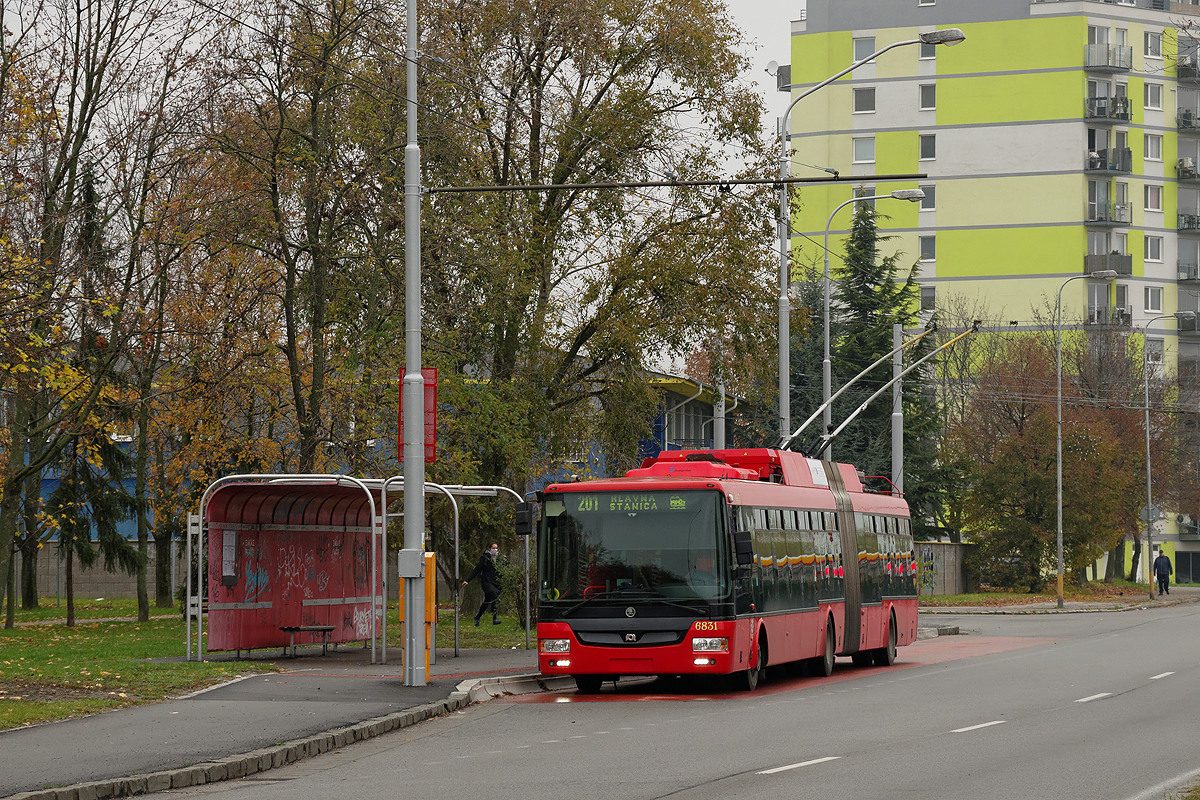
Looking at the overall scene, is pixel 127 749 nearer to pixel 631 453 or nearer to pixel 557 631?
pixel 557 631

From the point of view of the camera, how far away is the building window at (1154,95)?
91000mm

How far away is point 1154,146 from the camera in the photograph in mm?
91125

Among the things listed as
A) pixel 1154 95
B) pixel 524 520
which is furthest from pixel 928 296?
pixel 524 520

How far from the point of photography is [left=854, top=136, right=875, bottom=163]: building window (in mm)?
88250

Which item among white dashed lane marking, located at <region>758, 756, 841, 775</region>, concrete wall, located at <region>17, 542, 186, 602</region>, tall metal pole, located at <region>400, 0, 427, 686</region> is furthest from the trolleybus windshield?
concrete wall, located at <region>17, 542, 186, 602</region>

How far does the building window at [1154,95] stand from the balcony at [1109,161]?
4407 millimetres

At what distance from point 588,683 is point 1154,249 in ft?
252

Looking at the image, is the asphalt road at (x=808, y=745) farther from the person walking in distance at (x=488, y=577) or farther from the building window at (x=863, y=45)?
the building window at (x=863, y=45)

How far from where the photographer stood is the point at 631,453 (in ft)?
117

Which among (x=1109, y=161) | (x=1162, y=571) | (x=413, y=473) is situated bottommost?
(x=1162, y=571)

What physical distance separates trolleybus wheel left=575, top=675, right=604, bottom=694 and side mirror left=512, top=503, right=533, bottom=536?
202 centimetres

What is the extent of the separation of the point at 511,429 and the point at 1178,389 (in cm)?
5743

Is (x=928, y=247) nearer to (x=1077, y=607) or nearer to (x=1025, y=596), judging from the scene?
(x=1025, y=596)

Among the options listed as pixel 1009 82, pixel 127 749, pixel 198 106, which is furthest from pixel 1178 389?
pixel 127 749
